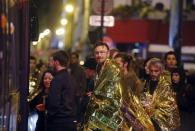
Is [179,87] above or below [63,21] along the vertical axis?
below

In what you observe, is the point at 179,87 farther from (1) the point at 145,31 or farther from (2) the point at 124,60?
(1) the point at 145,31

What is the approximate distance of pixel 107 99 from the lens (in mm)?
→ 7871

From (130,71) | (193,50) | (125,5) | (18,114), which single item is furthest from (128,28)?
(18,114)

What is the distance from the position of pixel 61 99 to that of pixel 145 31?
22442 millimetres

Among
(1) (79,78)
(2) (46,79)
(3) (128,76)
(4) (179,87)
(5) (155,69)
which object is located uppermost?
(5) (155,69)

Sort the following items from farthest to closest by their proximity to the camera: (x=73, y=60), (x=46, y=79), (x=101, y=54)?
(x=73, y=60) < (x=46, y=79) < (x=101, y=54)

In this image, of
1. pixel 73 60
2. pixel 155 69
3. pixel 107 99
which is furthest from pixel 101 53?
pixel 73 60

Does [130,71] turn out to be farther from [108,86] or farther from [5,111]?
[5,111]

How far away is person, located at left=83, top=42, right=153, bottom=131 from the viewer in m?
7.82

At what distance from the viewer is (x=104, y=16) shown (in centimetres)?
1705

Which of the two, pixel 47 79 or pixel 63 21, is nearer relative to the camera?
pixel 47 79

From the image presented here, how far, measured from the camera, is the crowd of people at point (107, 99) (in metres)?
7.89

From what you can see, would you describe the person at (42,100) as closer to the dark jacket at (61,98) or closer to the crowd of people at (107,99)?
the crowd of people at (107,99)

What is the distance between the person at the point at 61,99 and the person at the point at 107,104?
1.66ft
